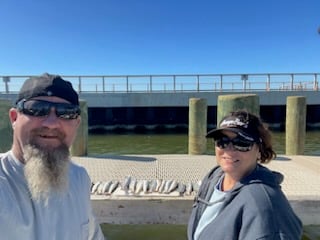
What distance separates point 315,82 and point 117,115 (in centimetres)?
1240

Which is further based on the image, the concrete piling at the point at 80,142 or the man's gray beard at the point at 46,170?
the concrete piling at the point at 80,142

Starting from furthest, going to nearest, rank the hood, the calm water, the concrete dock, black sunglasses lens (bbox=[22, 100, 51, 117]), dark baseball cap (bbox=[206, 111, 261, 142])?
the calm water, the concrete dock, dark baseball cap (bbox=[206, 111, 261, 142]), the hood, black sunglasses lens (bbox=[22, 100, 51, 117])

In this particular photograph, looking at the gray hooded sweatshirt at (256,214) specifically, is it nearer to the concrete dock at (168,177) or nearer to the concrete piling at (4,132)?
the concrete dock at (168,177)

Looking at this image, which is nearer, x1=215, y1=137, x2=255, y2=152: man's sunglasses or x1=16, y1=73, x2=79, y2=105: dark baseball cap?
x1=16, y1=73, x2=79, y2=105: dark baseball cap

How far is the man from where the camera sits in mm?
1326

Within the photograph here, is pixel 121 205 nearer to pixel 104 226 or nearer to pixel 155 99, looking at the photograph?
pixel 104 226

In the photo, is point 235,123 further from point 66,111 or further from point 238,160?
point 66,111

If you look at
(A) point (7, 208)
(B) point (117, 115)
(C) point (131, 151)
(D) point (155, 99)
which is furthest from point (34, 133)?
(B) point (117, 115)

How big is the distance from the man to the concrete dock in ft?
9.09

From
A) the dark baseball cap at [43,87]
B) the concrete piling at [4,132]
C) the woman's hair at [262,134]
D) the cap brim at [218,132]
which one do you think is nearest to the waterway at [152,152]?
the woman's hair at [262,134]

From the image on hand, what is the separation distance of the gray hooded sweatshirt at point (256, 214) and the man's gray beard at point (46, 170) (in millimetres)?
901

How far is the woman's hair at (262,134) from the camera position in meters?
1.79

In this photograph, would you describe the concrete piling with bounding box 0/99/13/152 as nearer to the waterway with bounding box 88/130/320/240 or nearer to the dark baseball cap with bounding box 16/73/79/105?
the waterway with bounding box 88/130/320/240

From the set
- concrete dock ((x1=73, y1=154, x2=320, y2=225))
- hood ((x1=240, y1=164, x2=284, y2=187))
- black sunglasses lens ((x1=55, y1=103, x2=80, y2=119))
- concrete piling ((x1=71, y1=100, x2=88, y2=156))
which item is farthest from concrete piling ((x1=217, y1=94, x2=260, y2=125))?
black sunglasses lens ((x1=55, y1=103, x2=80, y2=119))
